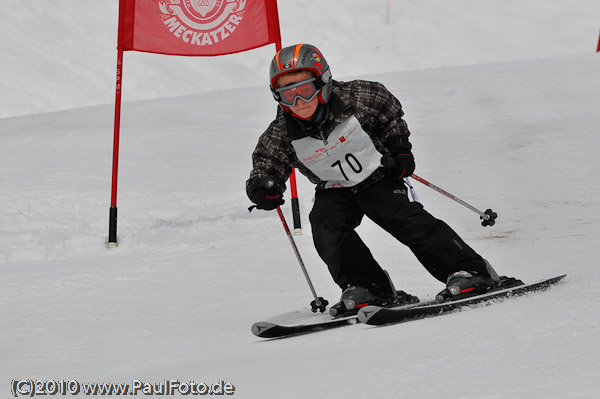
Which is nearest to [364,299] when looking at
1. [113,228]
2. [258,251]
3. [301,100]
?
[301,100]

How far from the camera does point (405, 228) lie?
3949 mm

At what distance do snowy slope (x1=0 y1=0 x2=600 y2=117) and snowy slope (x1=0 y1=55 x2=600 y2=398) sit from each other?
189 inches

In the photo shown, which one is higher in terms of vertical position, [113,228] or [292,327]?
[113,228]

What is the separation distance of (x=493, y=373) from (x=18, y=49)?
58.7 feet

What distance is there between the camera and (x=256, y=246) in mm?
6562

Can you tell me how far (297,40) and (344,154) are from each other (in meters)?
→ 17.4

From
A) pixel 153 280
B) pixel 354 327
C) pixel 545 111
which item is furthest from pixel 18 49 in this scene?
pixel 354 327

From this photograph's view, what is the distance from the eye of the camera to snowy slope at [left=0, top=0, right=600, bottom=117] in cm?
1794

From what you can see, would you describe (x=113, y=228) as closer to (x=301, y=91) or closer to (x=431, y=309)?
(x=301, y=91)

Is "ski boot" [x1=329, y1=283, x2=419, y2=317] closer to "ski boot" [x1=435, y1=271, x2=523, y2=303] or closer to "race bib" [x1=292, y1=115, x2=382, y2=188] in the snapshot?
"ski boot" [x1=435, y1=271, x2=523, y2=303]

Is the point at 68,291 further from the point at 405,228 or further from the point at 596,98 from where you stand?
the point at 596,98

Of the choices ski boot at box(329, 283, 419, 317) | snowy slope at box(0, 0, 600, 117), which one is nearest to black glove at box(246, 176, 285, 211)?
ski boot at box(329, 283, 419, 317)

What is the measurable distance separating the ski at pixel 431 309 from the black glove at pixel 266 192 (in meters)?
0.98

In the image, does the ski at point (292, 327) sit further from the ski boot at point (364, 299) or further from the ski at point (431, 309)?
the ski at point (431, 309)
